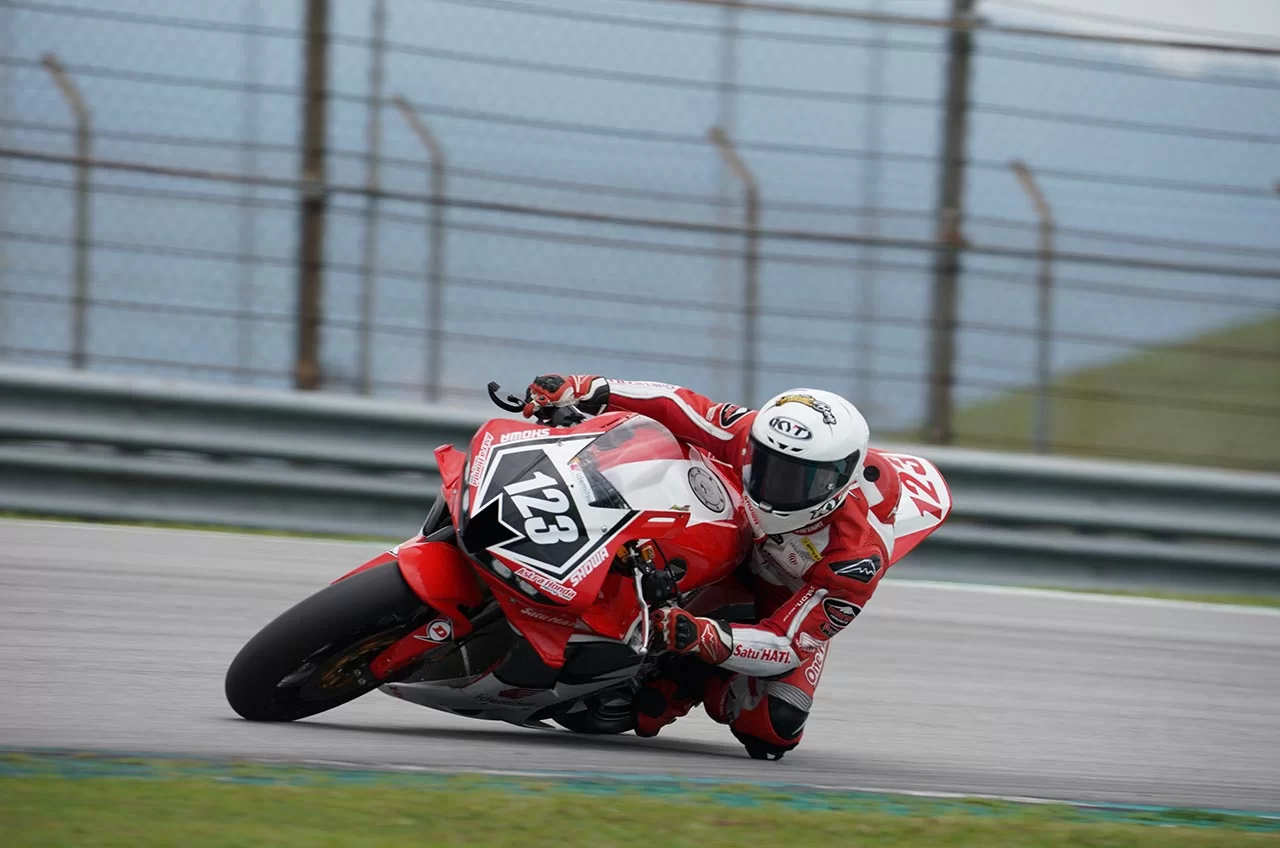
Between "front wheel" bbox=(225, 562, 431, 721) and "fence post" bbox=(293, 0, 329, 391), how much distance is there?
155 inches

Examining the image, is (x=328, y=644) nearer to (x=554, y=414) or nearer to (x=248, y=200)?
(x=554, y=414)

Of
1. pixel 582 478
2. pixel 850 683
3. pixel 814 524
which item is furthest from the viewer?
pixel 850 683

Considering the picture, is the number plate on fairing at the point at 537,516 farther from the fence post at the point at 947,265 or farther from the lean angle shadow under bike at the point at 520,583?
the fence post at the point at 947,265

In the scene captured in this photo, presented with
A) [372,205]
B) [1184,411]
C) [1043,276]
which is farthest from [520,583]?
[1184,411]

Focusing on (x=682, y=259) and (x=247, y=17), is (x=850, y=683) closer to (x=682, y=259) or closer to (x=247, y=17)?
(x=682, y=259)

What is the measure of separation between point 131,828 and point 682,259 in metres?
5.28

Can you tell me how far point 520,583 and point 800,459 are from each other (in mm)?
789

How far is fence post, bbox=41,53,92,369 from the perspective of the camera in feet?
24.7

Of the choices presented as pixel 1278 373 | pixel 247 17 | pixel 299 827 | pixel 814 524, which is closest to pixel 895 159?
pixel 1278 373

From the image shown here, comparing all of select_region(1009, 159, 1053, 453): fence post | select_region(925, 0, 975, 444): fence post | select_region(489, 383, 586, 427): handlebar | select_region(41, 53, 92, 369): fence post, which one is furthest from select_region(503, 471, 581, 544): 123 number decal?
select_region(1009, 159, 1053, 453): fence post

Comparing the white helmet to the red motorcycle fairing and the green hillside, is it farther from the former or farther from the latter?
the green hillside

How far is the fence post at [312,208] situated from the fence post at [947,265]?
10.5 ft

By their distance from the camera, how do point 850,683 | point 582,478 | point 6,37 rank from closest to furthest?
point 582,478 < point 850,683 < point 6,37

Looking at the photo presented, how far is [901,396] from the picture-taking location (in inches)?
330
